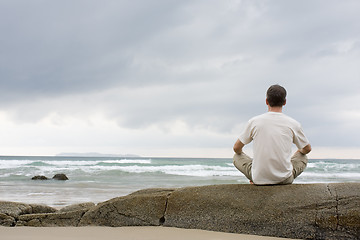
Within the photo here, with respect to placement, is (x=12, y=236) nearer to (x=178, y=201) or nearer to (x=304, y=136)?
(x=178, y=201)

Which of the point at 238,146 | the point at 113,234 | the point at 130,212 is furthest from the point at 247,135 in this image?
the point at 113,234

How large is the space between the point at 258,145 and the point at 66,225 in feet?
8.63

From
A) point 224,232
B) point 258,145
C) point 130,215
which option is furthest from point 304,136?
point 130,215

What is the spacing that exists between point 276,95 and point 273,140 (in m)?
0.54

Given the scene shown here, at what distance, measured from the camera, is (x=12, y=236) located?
3691 millimetres

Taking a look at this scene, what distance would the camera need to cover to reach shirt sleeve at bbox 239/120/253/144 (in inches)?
161

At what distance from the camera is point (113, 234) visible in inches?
150

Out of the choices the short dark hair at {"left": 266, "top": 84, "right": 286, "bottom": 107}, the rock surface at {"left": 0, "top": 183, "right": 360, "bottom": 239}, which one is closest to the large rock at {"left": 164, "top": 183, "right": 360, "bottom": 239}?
the rock surface at {"left": 0, "top": 183, "right": 360, "bottom": 239}

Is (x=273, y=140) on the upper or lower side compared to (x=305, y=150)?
upper

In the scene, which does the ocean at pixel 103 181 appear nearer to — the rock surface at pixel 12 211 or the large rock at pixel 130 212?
the rock surface at pixel 12 211

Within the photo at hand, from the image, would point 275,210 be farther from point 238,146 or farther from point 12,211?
point 12,211

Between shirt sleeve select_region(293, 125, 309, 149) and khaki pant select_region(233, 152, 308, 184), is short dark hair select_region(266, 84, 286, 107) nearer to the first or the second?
shirt sleeve select_region(293, 125, 309, 149)

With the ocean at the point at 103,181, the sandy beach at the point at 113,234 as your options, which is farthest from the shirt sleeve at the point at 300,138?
the ocean at the point at 103,181

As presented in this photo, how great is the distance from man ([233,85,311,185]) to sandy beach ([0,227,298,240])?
29.7 inches
